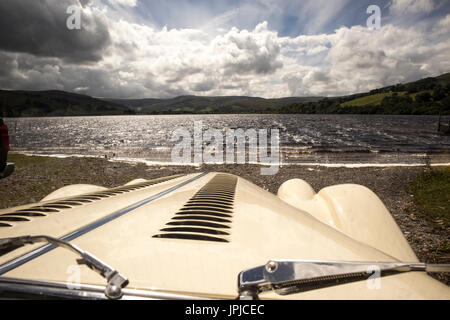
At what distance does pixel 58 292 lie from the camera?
1.10m

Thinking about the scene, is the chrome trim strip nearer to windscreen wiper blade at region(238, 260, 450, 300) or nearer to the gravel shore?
windscreen wiper blade at region(238, 260, 450, 300)

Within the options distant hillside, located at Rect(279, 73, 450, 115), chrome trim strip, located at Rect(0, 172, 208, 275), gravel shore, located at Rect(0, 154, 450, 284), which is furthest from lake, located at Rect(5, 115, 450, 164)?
distant hillside, located at Rect(279, 73, 450, 115)

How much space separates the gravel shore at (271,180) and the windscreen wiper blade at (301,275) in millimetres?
3840

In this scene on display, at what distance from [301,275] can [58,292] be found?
129cm

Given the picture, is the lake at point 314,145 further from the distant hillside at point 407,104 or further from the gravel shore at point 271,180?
the distant hillside at point 407,104

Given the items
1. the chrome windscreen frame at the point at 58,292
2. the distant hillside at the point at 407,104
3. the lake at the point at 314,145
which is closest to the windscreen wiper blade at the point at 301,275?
the chrome windscreen frame at the point at 58,292

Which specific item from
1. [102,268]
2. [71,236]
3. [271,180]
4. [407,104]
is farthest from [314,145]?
[407,104]

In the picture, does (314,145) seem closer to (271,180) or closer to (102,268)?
(271,180)

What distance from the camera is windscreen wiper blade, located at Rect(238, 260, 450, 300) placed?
4.04 feet

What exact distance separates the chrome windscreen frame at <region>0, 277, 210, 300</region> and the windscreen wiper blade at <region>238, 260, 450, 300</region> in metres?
0.27

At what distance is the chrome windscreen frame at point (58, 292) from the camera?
1.09 metres
